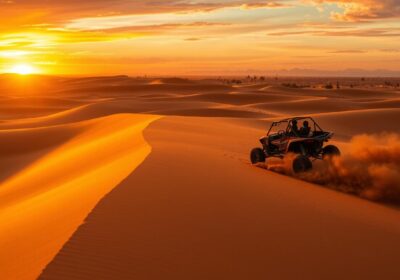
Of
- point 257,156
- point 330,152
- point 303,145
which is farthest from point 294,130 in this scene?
point 257,156

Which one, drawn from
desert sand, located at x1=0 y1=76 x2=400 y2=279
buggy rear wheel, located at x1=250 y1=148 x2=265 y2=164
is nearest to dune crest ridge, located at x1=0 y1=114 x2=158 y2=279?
desert sand, located at x1=0 y1=76 x2=400 y2=279

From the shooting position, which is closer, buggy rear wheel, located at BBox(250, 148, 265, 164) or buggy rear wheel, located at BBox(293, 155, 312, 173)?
buggy rear wheel, located at BBox(293, 155, 312, 173)

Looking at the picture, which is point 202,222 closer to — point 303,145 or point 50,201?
point 50,201

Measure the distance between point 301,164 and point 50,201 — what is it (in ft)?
14.8

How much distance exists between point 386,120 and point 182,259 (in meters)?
26.0

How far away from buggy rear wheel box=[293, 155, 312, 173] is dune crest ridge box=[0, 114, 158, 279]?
2.86 meters

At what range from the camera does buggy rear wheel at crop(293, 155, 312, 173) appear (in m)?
10.1

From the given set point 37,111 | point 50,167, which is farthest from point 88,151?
point 37,111

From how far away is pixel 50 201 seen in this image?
8695 millimetres

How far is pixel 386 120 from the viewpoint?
29.0 metres

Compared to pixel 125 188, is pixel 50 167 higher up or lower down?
lower down

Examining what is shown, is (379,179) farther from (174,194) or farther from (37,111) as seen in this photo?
(37,111)

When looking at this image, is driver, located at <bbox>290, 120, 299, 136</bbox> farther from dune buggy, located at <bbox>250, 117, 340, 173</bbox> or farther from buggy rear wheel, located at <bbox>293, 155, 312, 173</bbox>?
buggy rear wheel, located at <bbox>293, 155, 312, 173</bbox>

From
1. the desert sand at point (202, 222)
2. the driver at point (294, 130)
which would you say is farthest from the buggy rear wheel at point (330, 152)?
the driver at point (294, 130)
